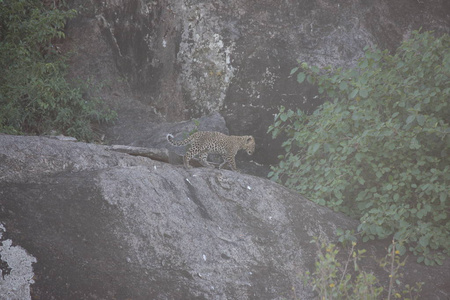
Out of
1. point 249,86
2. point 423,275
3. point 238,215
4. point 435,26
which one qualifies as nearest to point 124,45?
point 249,86

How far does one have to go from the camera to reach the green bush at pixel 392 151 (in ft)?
20.7

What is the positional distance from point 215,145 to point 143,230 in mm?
Result: 4089

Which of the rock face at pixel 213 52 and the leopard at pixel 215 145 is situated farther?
the rock face at pixel 213 52

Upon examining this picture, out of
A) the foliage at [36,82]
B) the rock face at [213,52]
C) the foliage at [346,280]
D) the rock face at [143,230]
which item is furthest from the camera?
the rock face at [213,52]

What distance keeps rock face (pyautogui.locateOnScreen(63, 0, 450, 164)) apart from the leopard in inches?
19.4

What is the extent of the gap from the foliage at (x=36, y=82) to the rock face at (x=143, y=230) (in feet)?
11.3

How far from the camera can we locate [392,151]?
689 cm

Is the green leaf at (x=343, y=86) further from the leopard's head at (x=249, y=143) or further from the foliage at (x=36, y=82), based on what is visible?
the foliage at (x=36, y=82)

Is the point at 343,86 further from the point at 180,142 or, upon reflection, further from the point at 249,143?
the point at 180,142

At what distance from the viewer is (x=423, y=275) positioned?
A: 19.8 ft

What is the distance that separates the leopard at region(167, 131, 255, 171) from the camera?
8.84 m

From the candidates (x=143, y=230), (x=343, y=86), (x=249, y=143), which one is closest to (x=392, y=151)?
(x=343, y=86)

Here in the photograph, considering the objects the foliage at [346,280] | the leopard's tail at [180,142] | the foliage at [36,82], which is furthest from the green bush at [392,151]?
the foliage at [36,82]

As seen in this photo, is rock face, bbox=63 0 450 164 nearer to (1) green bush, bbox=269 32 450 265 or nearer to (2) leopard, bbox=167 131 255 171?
(2) leopard, bbox=167 131 255 171
